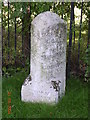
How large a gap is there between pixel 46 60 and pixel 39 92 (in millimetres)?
484

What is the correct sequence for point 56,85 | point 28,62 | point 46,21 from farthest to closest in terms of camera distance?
point 28,62, point 56,85, point 46,21

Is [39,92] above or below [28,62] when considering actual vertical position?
below

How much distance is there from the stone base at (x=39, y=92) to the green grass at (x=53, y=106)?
94 mm

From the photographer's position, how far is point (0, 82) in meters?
4.25

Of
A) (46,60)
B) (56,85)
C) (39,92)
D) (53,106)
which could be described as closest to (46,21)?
(46,60)

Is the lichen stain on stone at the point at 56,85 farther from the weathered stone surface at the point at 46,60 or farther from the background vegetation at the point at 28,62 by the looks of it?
the background vegetation at the point at 28,62

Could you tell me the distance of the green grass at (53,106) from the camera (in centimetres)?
321

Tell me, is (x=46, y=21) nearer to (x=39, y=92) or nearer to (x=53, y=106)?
(x=39, y=92)

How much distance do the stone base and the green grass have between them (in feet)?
0.31

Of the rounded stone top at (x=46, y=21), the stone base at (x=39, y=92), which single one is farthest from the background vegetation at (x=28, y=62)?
the rounded stone top at (x=46, y=21)

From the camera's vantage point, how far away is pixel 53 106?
341cm

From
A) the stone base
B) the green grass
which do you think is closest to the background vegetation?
the green grass

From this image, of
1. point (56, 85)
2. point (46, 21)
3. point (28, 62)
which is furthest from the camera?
→ point (28, 62)

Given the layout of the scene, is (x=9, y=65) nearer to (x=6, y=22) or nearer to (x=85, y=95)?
(x=6, y=22)
